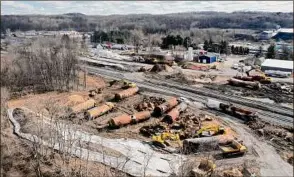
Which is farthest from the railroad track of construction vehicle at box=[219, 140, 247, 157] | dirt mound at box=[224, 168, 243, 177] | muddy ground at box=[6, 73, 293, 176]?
dirt mound at box=[224, 168, 243, 177]

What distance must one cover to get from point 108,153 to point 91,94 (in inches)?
603

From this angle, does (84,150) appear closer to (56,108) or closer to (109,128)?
(109,128)

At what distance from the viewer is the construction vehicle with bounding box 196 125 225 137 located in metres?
26.3

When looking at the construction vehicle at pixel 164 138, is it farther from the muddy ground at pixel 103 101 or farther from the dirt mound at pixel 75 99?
the dirt mound at pixel 75 99

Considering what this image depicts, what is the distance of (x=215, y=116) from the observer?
3222 cm

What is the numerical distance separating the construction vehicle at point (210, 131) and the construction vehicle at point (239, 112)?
4.65 metres

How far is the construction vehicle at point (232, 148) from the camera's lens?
23781mm

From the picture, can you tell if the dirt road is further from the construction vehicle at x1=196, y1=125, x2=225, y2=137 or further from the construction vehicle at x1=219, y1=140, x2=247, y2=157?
the construction vehicle at x1=196, y1=125, x2=225, y2=137

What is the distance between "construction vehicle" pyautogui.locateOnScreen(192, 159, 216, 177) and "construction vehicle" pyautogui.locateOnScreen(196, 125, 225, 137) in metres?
4.62

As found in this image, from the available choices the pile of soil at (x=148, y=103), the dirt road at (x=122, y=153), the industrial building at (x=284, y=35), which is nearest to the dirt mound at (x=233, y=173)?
the dirt road at (x=122, y=153)

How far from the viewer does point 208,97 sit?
126 feet

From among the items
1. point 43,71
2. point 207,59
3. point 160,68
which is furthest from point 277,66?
point 43,71

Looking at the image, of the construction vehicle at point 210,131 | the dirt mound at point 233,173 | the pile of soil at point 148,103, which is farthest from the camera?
the pile of soil at point 148,103

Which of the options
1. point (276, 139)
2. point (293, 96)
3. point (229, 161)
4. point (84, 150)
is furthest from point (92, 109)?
point (293, 96)
